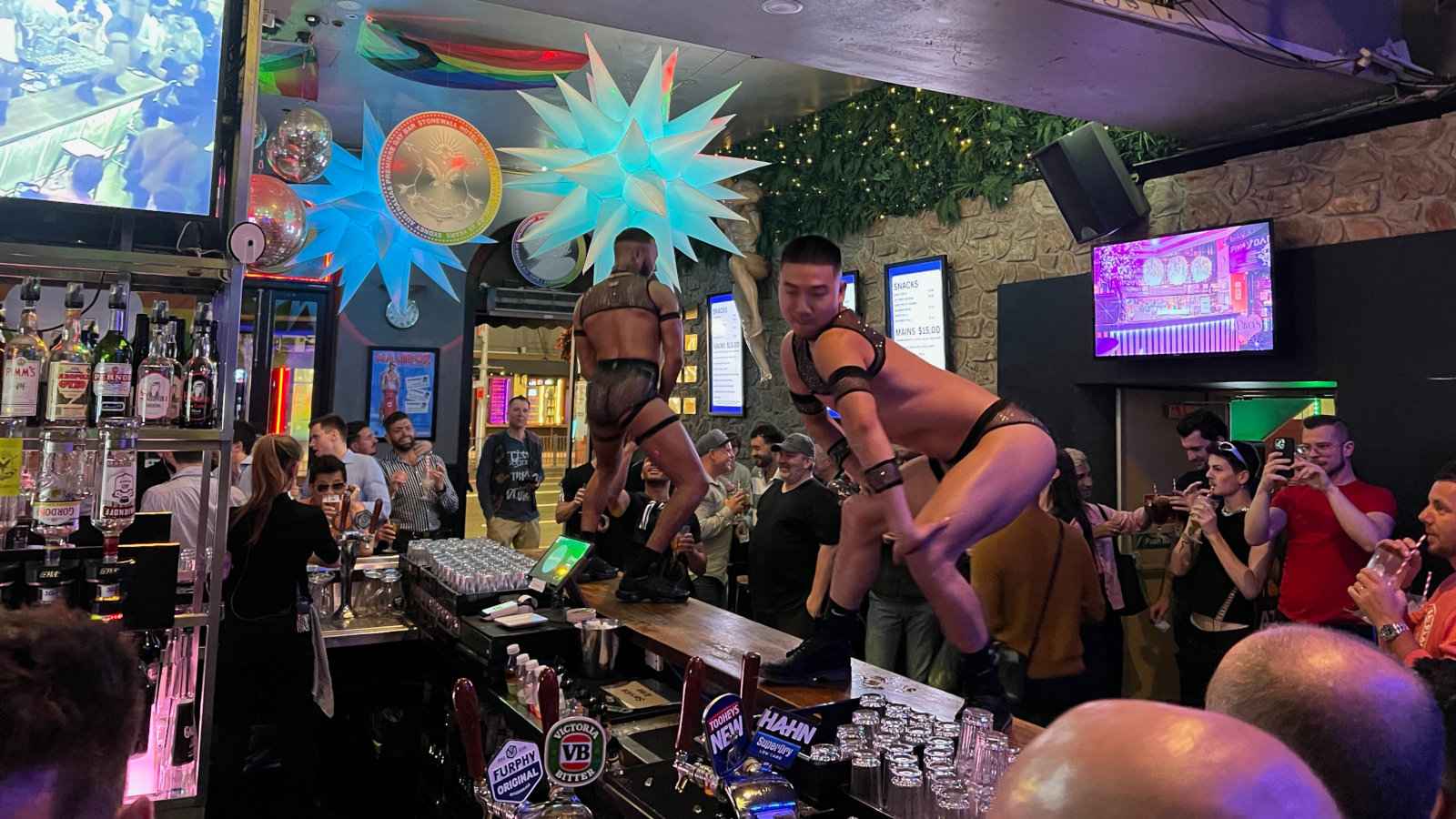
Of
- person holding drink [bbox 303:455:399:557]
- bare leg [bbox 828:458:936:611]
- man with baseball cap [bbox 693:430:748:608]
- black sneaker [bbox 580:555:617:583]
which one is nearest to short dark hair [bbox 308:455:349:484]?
person holding drink [bbox 303:455:399:557]

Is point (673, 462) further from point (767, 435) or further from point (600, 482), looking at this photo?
point (767, 435)

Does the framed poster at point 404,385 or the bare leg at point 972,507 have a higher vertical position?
the framed poster at point 404,385

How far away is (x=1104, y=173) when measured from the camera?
529 cm

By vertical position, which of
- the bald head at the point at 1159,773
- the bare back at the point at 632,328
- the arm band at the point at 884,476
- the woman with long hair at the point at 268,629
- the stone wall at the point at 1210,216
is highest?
the stone wall at the point at 1210,216

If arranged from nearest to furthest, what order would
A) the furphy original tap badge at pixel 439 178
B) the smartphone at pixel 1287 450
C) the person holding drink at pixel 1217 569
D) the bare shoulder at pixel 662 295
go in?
the bare shoulder at pixel 662 295 → the smartphone at pixel 1287 450 → the person holding drink at pixel 1217 569 → the furphy original tap badge at pixel 439 178

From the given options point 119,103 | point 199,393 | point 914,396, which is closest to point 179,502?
point 199,393

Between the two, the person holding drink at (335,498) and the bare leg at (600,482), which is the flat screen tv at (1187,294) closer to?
the bare leg at (600,482)

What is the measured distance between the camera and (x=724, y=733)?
1.85 meters

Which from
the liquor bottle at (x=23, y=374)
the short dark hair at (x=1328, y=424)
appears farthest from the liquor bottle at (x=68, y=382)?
the short dark hair at (x=1328, y=424)

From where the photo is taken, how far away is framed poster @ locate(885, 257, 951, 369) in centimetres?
671

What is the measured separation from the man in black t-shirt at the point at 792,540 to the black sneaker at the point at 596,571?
0.67 meters

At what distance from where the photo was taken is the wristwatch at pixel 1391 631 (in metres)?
2.46

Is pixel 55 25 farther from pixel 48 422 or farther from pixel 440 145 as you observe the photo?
pixel 440 145

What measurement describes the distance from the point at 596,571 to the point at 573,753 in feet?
8.33
